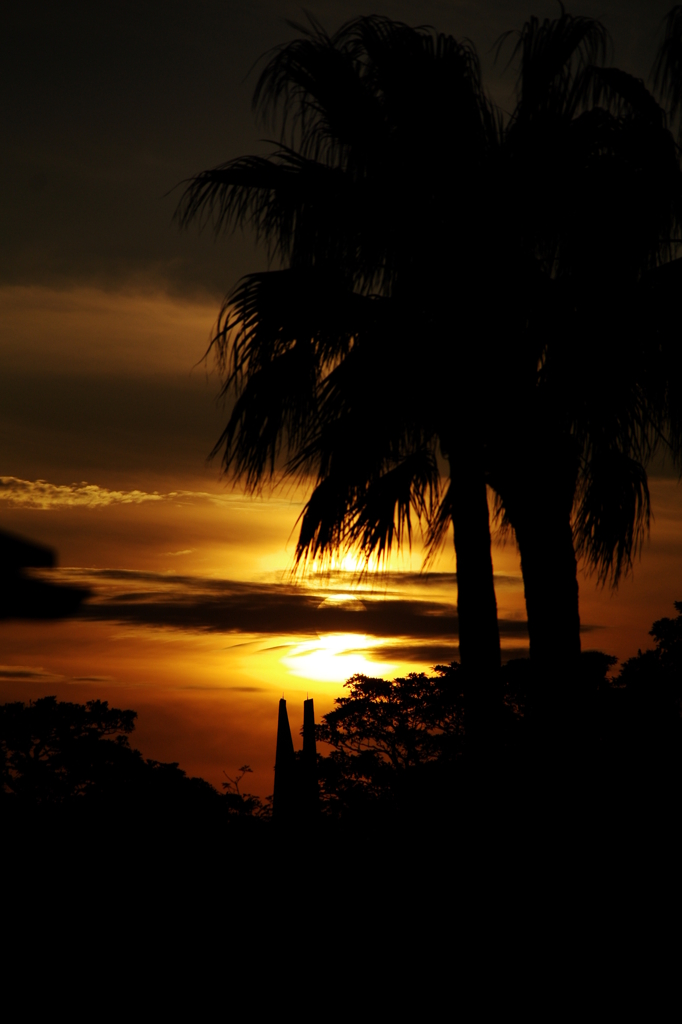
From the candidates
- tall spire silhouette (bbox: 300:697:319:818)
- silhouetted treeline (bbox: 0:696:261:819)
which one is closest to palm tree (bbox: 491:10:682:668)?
tall spire silhouette (bbox: 300:697:319:818)

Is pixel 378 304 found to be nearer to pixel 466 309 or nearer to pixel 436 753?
pixel 466 309

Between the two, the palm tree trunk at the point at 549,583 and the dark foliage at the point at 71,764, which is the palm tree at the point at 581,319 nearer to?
the palm tree trunk at the point at 549,583

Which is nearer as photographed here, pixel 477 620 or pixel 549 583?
pixel 477 620

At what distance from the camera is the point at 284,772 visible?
8.17 meters

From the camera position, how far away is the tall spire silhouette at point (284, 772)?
27.0 feet

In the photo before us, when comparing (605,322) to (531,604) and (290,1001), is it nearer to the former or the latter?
(531,604)

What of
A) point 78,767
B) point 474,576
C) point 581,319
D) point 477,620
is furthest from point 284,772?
point 78,767

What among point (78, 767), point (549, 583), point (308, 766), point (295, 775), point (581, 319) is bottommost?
point (78, 767)

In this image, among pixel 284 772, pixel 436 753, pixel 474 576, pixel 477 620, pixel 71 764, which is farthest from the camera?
pixel 71 764

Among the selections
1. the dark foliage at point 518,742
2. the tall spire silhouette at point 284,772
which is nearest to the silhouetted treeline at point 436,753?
the dark foliage at point 518,742

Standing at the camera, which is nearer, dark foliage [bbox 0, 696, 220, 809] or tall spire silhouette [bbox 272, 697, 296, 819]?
tall spire silhouette [bbox 272, 697, 296, 819]

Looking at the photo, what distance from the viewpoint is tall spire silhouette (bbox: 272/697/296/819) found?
8.22 meters

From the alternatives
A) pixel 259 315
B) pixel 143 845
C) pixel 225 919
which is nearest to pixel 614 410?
pixel 259 315

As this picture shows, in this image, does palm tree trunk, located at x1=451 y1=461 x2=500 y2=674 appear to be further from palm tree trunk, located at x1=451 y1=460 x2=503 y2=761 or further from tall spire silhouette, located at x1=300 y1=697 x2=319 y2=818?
tall spire silhouette, located at x1=300 y1=697 x2=319 y2=818
